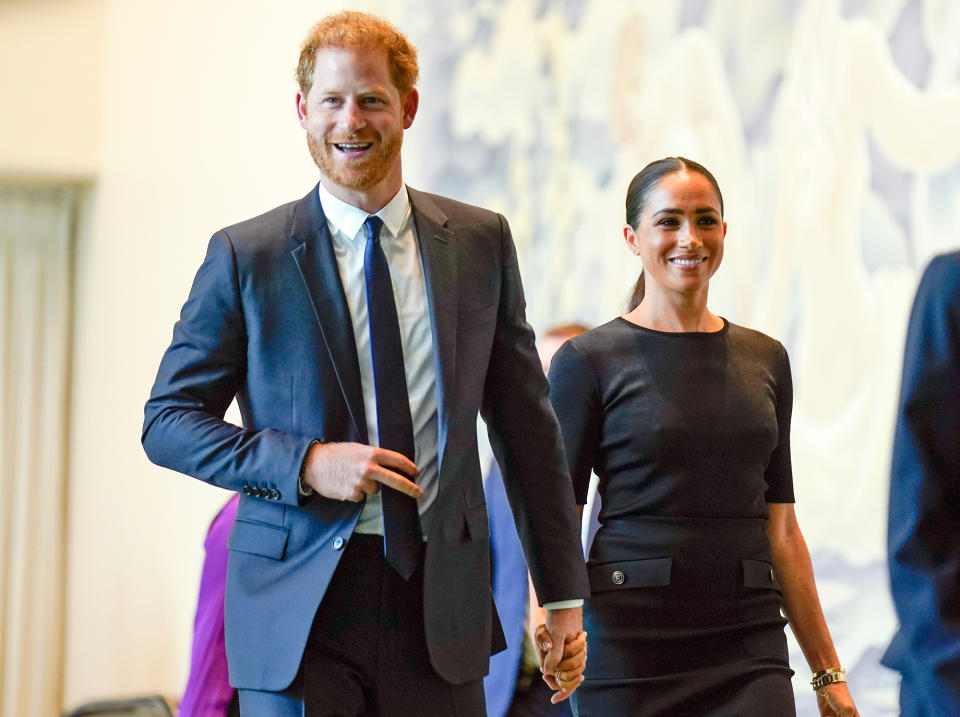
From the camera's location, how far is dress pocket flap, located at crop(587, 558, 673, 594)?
2463 millimetres

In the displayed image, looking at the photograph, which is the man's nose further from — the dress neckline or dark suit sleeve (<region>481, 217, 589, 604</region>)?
the dress neckline

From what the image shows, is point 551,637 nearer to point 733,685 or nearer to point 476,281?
point 733,685

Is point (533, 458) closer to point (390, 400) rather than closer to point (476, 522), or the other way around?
point (476, 522)

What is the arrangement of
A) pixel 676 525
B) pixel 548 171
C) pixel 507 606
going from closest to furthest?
1. pixel 676 525
2. pixel 507 606
3. pixel 548 171

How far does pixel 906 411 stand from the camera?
147cm

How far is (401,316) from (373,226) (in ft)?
0.48

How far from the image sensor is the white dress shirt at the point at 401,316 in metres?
2.11

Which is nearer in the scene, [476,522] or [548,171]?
[476,522]

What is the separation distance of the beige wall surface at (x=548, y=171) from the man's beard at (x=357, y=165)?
6.46 ft

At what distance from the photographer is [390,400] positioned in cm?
210

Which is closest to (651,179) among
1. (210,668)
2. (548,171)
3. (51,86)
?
(210,668)

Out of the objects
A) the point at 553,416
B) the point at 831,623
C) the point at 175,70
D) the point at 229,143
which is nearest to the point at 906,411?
the point at 553,416

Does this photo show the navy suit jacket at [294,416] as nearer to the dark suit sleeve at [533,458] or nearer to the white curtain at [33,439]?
the dark suit sleeve at [533,458]

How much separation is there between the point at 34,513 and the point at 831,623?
5746 mm
